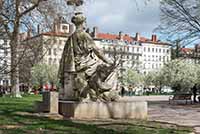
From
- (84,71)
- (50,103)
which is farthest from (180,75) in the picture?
(50,103)

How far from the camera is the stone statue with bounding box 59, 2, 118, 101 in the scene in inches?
472

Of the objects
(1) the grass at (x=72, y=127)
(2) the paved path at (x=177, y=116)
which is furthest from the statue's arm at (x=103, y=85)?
(2) the paved path at (x=177, y=116)

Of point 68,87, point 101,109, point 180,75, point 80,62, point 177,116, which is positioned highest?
point 180,75

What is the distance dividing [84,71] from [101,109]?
1.48 metres

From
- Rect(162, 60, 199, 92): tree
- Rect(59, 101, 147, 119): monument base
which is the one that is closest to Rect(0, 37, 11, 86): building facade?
Rect(59, 101, 147, 119): monument base

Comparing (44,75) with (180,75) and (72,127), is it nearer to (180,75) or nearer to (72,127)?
(180,75)

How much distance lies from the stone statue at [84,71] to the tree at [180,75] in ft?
169

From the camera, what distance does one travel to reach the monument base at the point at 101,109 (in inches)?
452

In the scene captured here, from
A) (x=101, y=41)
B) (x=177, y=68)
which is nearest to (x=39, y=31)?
(x=177, y=68)

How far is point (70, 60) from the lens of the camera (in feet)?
41.4

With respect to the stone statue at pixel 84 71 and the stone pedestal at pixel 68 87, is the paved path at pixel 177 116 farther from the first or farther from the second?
the stone pedestal at pixel 68 87

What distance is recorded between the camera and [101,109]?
11641mm

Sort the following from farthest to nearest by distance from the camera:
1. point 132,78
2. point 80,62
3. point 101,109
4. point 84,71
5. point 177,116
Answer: point 132,78, point 177,116, point 80,62, point 84,71, point 101,109

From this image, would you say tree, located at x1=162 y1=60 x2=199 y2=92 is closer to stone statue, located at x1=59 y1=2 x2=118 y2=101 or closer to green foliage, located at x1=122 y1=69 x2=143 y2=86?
green foliage, located at x1=122 y1=69 x2=143 y2=86
